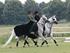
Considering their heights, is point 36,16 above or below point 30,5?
above

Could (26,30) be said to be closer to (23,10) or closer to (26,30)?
(26,30)

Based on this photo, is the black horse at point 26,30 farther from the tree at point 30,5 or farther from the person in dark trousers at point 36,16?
the tree at point 30,5

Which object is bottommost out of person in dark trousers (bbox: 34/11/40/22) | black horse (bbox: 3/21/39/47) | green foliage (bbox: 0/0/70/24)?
green foliage (bbox: 0/0/70/24)

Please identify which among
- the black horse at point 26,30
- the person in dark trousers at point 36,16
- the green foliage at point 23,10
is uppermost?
the person in dark trousers at point 36,16

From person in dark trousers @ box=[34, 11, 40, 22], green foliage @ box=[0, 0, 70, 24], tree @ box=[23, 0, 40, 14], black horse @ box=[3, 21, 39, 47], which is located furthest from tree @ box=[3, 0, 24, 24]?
person in dark trousers @ box=[34, 11, 40, 22]

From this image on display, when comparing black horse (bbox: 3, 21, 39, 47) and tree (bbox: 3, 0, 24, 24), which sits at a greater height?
black horse (bbox: 3, 21, 39, 47)

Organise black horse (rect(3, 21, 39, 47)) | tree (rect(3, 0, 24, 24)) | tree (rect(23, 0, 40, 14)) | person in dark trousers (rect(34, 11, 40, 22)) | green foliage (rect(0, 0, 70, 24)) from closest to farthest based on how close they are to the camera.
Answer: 1. black horse (rect(3, 21, 39, 47))
2. person in dark trousers (rect(34, 11, 40, 22))
3. tree (rect(3, 0, 24, 24))
4. green foliage (rect(0, 0, 70, 24))
5. tree (rect(23, 0, 40, 14))

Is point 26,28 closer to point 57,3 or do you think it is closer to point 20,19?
point 20,19

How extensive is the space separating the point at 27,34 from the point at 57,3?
80623mm

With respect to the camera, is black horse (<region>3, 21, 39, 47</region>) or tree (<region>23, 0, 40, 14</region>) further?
tree (<region>23, 0, 40, 14</region>)

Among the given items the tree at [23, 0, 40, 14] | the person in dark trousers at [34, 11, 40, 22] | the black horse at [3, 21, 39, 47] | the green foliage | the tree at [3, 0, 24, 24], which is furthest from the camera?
the tree at [23, 0, 40, 14]

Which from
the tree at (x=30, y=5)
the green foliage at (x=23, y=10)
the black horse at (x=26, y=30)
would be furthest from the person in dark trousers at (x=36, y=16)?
the tree at (x=30, y=5)

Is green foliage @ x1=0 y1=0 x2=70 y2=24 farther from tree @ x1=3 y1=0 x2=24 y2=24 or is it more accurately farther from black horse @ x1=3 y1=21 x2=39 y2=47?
black horse @ x1=3 y1=21 x2=39 y2=47

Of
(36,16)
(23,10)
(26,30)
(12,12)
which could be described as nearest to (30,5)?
(23,10)
